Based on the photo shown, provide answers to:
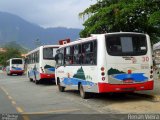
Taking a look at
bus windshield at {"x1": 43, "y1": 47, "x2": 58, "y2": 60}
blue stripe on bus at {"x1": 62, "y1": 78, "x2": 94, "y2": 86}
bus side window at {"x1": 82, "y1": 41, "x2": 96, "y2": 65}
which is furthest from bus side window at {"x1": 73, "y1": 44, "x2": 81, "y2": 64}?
bus windshield at {"x1": 43, "y1": 47, "x2": 58, "y2": 60}

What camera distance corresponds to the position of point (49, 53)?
30.1m

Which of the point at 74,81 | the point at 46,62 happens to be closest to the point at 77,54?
the point at 74,81

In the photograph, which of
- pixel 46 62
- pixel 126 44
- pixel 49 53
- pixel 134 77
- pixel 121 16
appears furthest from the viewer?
pixel 49 53

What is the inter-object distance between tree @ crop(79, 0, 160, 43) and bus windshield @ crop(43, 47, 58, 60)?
5268 mm

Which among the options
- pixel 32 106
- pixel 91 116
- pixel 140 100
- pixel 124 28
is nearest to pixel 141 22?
pixel 124 28

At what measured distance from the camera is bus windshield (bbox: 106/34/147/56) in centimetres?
1636

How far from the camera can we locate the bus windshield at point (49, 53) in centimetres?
2992

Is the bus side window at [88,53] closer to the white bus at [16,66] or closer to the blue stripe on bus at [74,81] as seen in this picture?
the blue stripe on bus at [74,81]

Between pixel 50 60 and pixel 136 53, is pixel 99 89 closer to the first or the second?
pixel 136 53

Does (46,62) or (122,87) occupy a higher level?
(46,62)

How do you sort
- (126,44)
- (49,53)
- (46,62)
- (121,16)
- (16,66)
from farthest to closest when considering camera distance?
1. (16,66)
2. (49,53)
3. (46,62)
4. (121,16)
5. (126,44)

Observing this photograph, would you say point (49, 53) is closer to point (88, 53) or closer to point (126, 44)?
point (88, 53)

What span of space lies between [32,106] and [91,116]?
4.09m

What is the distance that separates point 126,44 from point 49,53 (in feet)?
46.3
